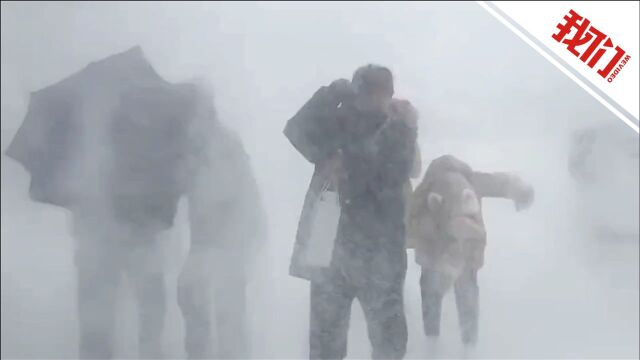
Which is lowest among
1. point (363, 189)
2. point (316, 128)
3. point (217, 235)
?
point (217, 235)

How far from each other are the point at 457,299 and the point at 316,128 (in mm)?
417

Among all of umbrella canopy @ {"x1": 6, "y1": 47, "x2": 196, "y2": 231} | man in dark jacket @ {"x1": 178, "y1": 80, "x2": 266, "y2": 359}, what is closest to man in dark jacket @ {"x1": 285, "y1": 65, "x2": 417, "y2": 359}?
man in dark jacket @ {"x1": 178, "y1": 80, "x2": 266, "y2": 359}

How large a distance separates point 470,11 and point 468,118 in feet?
0.66

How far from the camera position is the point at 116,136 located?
1.17m

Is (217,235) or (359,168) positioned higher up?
(359,168)

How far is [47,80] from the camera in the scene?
1.18 metres

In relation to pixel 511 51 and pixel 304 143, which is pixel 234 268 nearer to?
pixel 304 143

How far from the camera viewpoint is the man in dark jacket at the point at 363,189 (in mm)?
1144

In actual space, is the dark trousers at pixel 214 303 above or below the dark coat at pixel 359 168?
below

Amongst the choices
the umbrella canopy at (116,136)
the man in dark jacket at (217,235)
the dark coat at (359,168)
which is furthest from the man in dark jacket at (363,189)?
the umbrella canopy at (116,136)

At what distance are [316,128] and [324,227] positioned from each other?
186mm

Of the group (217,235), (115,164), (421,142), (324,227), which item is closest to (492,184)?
(421,142)

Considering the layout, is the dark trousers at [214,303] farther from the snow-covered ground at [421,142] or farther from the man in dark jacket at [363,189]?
the man in dark jacket at [363,189]

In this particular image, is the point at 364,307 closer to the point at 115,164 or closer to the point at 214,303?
the point at 214,303
